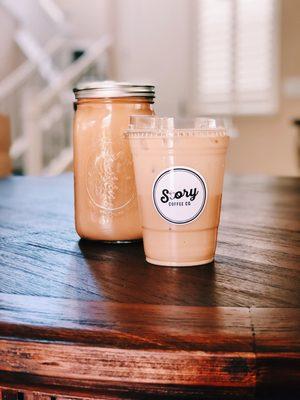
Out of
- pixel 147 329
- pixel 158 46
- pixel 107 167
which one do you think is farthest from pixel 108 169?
pixel 158 46

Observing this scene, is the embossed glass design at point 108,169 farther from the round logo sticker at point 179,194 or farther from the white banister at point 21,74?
the white banister at point 21,74

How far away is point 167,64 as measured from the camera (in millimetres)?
5465

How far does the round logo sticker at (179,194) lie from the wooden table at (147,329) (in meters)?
0.05

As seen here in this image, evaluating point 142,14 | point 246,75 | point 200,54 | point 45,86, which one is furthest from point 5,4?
point 246,75

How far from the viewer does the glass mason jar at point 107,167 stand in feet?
2.32

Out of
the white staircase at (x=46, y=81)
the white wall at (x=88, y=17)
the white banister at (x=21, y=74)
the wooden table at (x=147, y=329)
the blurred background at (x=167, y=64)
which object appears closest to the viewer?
the wooden table at (x=147, y=329)

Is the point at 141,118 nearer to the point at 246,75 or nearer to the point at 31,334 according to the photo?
the point at 31,334

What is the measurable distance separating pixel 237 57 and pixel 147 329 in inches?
186

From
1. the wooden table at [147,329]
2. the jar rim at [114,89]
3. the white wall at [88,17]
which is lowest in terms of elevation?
the wooden table at [147,329]

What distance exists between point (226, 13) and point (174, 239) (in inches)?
182

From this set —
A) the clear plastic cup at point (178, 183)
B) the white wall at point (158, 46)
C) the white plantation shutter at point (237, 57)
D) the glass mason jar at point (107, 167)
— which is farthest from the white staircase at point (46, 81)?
the clear plastic cup at point (178, 183)

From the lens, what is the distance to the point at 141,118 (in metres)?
0.58

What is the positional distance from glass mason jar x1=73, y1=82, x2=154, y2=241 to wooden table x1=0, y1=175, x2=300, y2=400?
0.29 ft

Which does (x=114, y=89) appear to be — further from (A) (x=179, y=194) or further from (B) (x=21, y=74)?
(B) (x=21, y=74)
